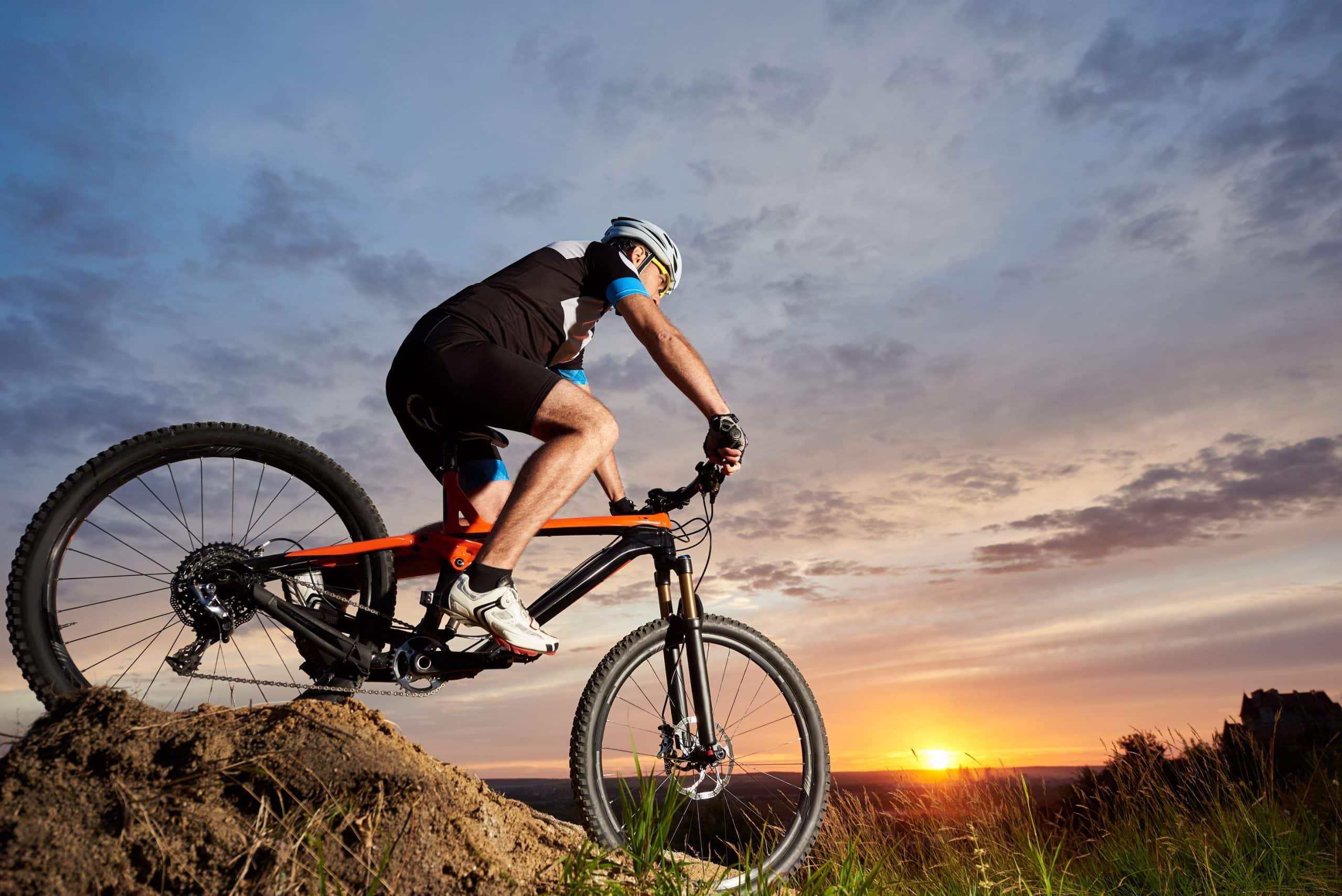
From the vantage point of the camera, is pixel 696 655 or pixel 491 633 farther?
pixel 696 655

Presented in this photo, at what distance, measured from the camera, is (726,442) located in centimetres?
390

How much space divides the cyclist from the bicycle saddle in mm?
37

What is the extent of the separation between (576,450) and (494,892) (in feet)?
5.63

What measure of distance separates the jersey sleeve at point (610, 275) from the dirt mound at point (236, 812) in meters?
2.14

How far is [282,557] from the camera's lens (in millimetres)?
4016

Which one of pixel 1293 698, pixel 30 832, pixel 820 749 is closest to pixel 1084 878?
pixel 820 749

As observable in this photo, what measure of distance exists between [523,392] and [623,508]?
1077mm

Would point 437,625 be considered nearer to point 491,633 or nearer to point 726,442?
point 491,633

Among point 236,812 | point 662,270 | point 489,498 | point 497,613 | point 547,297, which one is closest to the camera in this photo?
point 236,812

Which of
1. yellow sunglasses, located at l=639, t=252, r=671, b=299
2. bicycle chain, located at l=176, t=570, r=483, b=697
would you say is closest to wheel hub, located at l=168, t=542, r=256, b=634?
bicycle chain, located at l=176, t=570, r=483, b=697

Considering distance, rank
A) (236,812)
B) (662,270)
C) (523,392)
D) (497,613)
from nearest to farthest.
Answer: (236,812) < (497,613) < (523,392) < (662,270)

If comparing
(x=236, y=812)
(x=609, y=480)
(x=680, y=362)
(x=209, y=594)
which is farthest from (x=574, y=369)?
(x=236, y=812)

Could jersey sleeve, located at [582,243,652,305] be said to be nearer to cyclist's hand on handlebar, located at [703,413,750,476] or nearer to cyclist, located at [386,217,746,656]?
cyclist, located at [386,217,746,656]

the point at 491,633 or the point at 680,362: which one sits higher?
the point at 680,362
